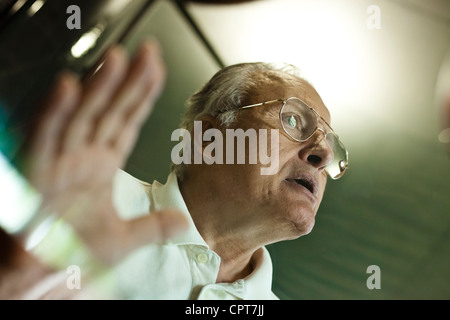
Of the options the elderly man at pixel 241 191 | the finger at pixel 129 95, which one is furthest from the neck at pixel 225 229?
the finger at pixel 129 95

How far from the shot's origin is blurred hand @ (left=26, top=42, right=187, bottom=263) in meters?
0.36

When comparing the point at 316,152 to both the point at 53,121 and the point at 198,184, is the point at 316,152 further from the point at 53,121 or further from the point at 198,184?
the point at 53,121

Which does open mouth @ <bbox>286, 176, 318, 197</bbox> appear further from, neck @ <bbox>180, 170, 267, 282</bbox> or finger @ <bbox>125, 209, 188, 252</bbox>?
finger @ <bbox>125, 209, 188, 252</bbox>

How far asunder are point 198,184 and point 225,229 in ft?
0.34

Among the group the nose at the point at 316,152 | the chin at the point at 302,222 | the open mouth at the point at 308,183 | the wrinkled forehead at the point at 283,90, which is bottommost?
the chin at the point at 302,222

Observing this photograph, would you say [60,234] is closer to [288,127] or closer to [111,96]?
[111,96]

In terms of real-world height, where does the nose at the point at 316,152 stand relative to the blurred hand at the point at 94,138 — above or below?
below

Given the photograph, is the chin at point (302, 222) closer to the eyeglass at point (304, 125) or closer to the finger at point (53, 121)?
the eyeglass at point (304, 125)

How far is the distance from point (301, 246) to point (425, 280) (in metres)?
0.26

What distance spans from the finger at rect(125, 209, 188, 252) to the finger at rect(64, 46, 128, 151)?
0.10m

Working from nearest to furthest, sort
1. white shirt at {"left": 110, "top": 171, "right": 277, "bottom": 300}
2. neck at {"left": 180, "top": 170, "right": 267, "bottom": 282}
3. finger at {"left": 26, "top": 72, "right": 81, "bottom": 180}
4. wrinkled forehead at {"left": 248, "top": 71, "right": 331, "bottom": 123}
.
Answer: finger at {"left": 26, "top": 72, "right": 81, "bottom": 180} → white shirt at {"left": 110, "top": 171, "right": 277, "bottom": 300} → neck at {"left": 180, "top": 170, "right": 267, "bottom": 282} → wrinkled forehead at {"left": 248, "top": 71, "right": 331, "bottom": 123}

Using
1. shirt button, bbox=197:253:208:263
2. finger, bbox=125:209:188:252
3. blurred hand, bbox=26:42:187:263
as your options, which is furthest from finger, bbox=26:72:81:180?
shirt button, bbox=197:253:208:263

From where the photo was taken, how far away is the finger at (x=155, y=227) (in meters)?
0.39

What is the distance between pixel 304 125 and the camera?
78 cm
